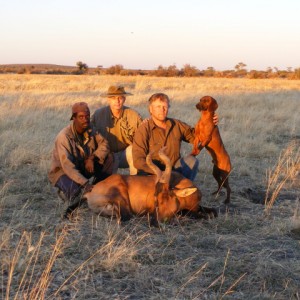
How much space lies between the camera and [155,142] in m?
6.61

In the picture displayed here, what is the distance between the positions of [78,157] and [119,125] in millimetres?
1192

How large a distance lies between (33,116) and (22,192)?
18.1 ft

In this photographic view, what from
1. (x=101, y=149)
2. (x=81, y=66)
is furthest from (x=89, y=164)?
(x=81, y=66)

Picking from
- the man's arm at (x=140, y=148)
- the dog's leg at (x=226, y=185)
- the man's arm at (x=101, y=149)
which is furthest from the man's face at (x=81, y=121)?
the dog's leg at (x=226, y=185)

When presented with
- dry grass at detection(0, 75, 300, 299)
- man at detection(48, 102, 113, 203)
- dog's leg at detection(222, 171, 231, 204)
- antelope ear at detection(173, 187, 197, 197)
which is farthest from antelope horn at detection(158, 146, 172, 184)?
dog's leg at detection(222, 171, 231, 204)

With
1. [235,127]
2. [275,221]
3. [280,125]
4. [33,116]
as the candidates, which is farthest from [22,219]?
[280,125]

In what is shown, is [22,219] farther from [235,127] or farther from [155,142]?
[235,127]

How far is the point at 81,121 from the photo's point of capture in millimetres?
6328

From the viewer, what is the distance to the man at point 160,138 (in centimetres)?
648

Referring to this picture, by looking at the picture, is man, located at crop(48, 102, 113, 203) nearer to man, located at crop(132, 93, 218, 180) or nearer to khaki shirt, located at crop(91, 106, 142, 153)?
man, located at crop(132, 93, 218, 180)

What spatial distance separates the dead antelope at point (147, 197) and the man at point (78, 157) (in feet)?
1.02

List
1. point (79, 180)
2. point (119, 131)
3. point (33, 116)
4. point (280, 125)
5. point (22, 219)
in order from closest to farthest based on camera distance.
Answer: point (22, 219) → point (79, 180) → point (119, 131) → point (33, 116) → point (280, 125)

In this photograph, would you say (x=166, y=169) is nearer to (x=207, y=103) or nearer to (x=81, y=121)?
(x=81, y=121)

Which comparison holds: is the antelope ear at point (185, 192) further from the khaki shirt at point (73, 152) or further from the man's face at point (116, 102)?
the man's face at point (116, 102)
